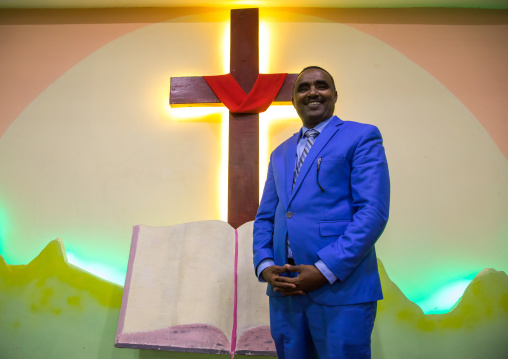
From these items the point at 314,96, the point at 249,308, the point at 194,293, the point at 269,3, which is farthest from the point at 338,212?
the point at 269,3

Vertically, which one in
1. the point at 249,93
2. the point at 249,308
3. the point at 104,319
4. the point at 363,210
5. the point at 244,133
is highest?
the point at 249,93

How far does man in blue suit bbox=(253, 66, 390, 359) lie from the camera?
1.14m

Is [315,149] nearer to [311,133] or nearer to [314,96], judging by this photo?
[311,133]

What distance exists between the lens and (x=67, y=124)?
2.51m

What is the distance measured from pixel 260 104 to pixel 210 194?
0.65 meters

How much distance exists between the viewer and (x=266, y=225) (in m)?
1.48

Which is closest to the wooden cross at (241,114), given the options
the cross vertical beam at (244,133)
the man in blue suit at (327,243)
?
the cross vertical beam at (244,133)

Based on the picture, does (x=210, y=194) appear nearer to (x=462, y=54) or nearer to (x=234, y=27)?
(x=234, y=27)

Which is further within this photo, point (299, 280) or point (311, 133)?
point (311, 133)

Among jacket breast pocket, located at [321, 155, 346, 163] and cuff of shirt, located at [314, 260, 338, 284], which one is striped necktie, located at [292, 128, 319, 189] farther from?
cuff of shirt, located at [314, 260, 338, 284]

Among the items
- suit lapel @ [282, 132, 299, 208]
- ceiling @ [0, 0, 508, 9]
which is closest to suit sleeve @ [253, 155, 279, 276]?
suit lapel @ [282, 132, 299, 208]

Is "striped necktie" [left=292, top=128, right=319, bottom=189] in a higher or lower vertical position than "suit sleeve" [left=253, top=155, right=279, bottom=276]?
higher

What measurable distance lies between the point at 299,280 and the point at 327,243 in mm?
151

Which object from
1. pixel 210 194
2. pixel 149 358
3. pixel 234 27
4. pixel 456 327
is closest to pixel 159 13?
pixel 234 27
